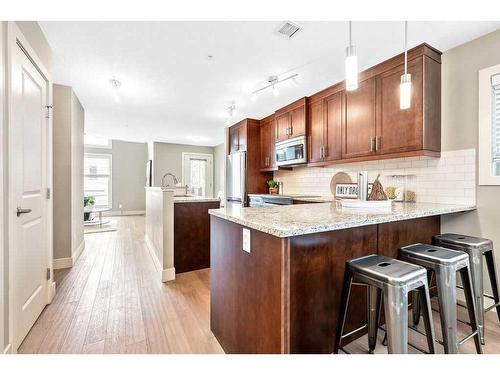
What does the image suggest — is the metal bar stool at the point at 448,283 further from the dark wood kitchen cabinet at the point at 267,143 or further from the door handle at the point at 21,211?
the dark wood kitchen cabinet at the point at 267,143

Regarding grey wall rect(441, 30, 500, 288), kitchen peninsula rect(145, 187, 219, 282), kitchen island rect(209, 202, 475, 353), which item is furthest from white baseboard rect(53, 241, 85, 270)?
grey wall rect(441, 30, 500, 288)

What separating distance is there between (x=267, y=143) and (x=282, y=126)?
562mm

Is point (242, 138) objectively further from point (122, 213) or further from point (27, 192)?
point (122, 213)

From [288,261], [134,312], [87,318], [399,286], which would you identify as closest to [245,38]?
[288,261]

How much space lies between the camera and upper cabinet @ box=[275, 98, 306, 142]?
3.80 meters

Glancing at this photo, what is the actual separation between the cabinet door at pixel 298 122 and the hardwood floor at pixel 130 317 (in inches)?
96.8

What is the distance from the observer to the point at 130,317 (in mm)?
2055

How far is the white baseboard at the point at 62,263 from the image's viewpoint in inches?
127

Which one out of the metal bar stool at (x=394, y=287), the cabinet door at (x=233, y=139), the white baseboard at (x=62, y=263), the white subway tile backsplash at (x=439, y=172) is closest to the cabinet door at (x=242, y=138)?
the cabinet door at (x=233, y=139)

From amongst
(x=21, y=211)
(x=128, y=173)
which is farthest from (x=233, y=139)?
(x=128, y=173)

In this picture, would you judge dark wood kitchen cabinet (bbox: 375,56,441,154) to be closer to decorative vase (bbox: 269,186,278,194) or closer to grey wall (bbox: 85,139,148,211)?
decorative vase (bbox: 269,186,278,194)

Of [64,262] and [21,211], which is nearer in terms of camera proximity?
[21,211]
